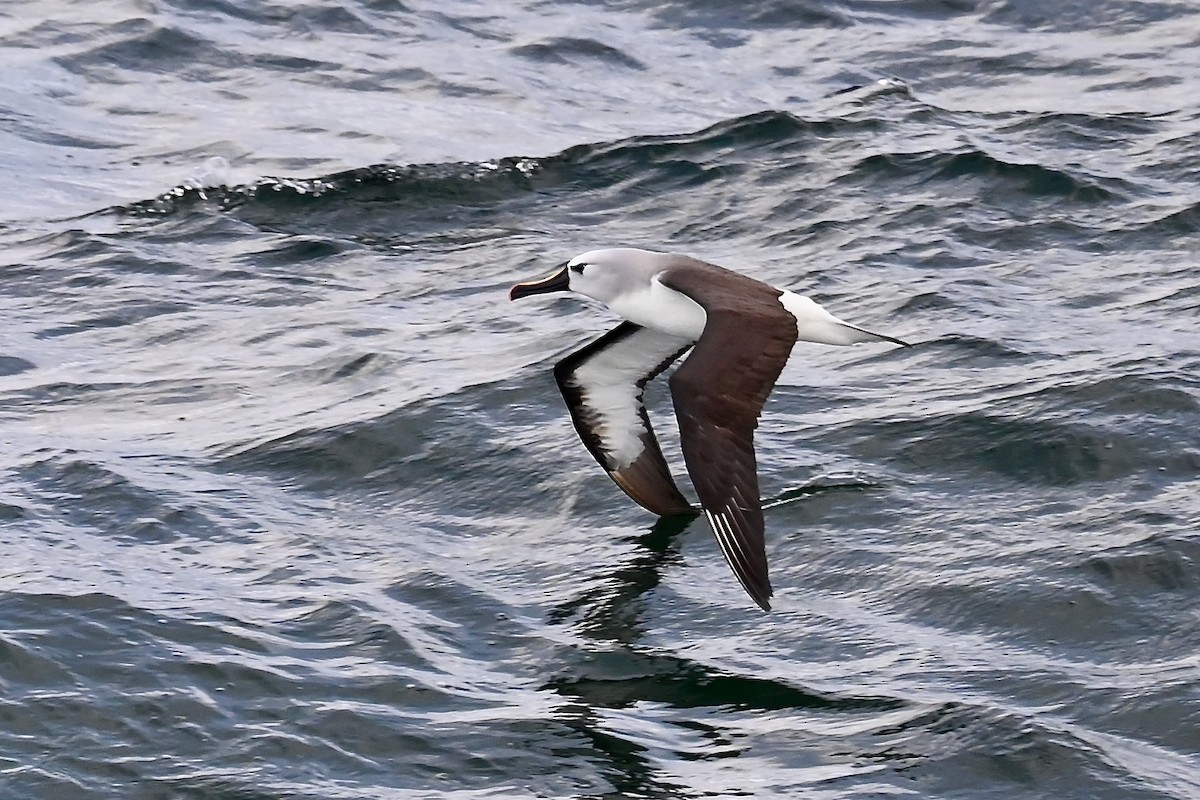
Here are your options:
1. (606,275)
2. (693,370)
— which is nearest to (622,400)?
(606,275)

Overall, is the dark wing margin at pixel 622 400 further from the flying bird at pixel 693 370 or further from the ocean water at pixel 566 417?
the ocean water at pixel 566 417

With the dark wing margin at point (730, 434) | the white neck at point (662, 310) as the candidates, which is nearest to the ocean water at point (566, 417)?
the dark wing margin at point (730, 434)

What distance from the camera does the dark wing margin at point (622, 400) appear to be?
33.0ft

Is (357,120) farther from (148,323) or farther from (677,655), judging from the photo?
(677,655)

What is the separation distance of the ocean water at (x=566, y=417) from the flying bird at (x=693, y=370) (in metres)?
0.32

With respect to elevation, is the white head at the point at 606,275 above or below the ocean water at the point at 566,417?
above

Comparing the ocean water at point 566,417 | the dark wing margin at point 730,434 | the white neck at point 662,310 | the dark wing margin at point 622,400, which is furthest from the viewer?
the dark wing margin at point 622,400

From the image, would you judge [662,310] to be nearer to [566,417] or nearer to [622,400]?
[622,400]

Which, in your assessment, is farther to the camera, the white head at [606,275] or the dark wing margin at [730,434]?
the white head at [606,275]

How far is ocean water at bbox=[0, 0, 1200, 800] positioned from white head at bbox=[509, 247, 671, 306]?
998 mm

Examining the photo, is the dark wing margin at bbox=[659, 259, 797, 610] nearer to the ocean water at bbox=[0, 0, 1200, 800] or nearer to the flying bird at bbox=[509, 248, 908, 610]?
the flying bird at bbox=[509, 248, 908, 610]

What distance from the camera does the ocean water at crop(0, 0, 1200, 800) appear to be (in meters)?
7.57

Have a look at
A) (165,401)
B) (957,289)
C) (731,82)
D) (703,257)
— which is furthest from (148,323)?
(731,82)

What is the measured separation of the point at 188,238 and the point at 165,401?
3137mm
